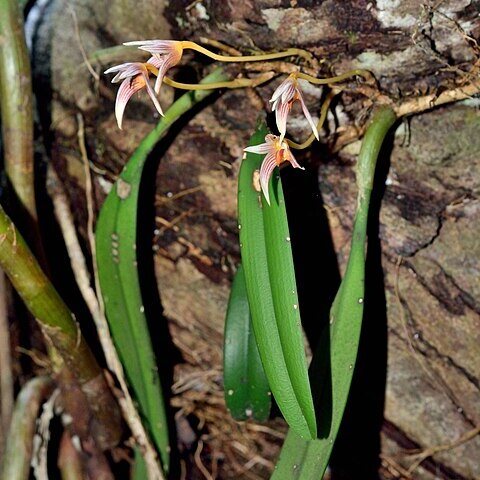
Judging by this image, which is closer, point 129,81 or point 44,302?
point 129,81

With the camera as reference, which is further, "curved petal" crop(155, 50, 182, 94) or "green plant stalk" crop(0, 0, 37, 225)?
"green plant stalk" crop(0, 0, 37, 225)

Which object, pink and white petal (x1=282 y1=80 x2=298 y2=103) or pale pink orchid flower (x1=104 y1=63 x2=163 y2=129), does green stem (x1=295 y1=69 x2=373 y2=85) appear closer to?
pink and white petal (x1=282 y1=80 x2=298 y2=103)

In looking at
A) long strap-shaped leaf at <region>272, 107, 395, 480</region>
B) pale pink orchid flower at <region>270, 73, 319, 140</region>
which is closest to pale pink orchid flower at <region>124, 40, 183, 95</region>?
pale pink orchid flower at <region>270, 73, 319, 140</region>

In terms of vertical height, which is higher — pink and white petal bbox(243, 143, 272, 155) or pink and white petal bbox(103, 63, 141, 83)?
pink and white petal bbox(103, 63, 141, 83)

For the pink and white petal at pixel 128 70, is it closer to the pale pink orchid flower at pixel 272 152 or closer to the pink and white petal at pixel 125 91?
the pink and white petal at pixel 125 91

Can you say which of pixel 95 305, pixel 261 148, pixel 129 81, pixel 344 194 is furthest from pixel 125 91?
pixel 95 305

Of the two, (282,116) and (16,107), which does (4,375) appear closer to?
(16,107)

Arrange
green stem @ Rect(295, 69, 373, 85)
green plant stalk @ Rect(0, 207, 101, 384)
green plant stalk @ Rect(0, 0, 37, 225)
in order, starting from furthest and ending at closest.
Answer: green plant stalk @ Rect(0, 0, 37, 225), green plant stalk @ Rect(0, 207, 101, 384), green stem @ Rect(295, 69, 373, 85)

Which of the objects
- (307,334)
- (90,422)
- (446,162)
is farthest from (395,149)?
(90,422)
